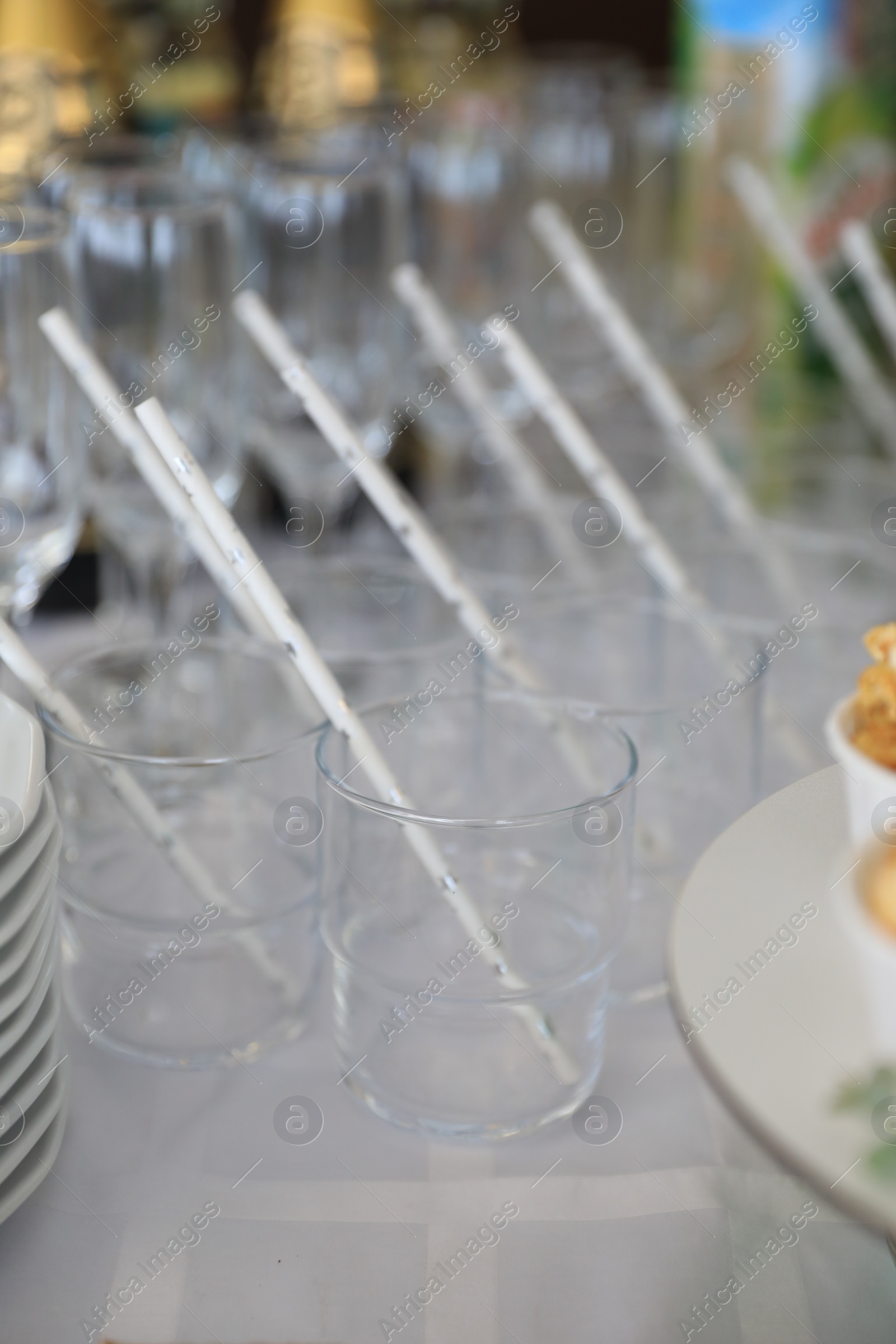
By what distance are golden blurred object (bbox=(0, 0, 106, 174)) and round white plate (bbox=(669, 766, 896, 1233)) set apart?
2.30 ft

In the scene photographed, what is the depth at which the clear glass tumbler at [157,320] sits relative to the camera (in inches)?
27.9

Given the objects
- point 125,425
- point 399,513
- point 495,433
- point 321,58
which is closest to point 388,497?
point 399,513

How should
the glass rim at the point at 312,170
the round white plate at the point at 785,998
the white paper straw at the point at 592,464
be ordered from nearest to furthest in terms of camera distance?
the round white plate at the point at 785,998
the white paper straw at the point at 592,464
the glass rim at the point at 312,170

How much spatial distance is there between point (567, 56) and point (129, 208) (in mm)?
1053

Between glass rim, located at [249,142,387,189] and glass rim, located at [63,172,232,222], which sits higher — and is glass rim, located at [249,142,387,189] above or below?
below

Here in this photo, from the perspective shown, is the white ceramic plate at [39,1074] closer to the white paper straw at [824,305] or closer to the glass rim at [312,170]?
the glass rim at [312,170]

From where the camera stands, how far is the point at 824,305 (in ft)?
3.20

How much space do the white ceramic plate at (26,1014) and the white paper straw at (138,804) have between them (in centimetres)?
8

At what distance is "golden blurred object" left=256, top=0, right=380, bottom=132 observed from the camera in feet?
3.70

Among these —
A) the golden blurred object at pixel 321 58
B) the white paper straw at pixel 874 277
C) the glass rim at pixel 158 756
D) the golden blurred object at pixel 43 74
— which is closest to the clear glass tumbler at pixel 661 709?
the glass rim at pixel 158 756

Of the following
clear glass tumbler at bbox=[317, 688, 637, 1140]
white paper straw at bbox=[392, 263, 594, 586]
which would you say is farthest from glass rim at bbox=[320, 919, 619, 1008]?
white paper straw at bbox=[392, 263, 594, 586]

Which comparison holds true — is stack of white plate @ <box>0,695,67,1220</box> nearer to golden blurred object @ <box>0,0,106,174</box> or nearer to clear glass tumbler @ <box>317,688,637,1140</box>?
clear glass tumbler @ <box>317,688,637,1140</box>

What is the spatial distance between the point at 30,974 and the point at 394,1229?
0.14 metres

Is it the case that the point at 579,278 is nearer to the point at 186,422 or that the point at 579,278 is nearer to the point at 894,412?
the point at 186,422
